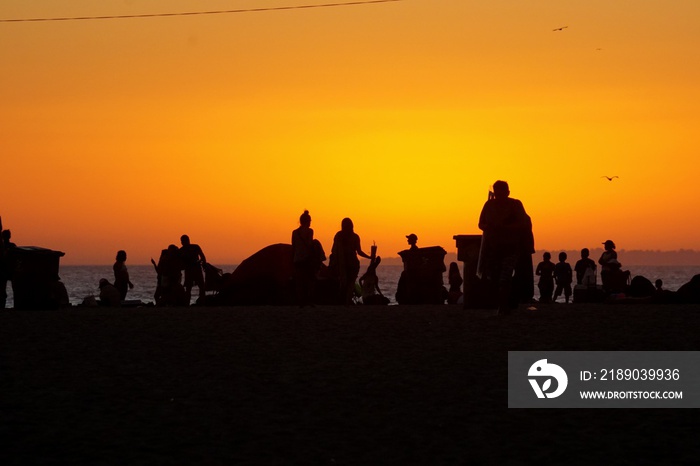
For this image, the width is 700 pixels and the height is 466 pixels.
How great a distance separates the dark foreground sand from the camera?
24.4 feet

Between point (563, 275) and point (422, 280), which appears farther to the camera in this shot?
point (563, 275)

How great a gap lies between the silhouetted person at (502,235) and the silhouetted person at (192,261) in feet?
36.8

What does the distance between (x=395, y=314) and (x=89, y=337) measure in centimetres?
662

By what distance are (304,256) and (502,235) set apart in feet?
20.2

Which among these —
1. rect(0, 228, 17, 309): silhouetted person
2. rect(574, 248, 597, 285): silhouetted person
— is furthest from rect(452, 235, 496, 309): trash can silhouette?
rect(0, 228, 17, 309): silhouetted person

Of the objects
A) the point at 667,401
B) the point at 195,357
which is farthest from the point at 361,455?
the point at 195,357

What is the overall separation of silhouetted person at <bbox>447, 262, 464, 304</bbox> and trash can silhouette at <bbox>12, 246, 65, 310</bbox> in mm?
9061

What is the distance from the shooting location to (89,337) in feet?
51.9

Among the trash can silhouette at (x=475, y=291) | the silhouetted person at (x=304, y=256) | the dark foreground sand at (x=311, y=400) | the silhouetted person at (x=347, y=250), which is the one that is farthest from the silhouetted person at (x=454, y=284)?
the dark foreground sand at (x=311, y=400)

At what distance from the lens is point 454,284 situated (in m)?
30.7

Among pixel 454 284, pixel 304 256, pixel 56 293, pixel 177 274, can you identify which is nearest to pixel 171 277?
pixel 177 274

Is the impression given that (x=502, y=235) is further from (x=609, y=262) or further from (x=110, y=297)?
(x=110, y=297)

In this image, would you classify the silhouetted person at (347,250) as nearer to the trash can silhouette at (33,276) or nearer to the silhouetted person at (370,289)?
the silhouetted person at (370,289)

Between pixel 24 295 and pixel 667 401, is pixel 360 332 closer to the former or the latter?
pixel 667 401
